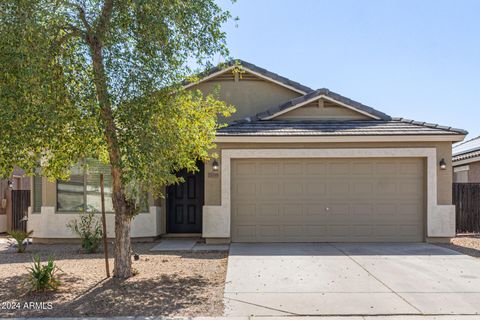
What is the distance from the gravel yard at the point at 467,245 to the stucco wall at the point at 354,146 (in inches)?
46.1

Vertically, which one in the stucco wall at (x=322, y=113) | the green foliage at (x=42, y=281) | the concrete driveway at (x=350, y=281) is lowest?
the concrete driveway at (x=350, y=281)

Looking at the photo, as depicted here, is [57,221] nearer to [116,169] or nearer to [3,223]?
[3,223]

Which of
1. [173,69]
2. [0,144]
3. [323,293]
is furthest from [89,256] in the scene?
[323,293]

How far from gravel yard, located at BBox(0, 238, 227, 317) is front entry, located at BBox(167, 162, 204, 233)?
316 centimetres

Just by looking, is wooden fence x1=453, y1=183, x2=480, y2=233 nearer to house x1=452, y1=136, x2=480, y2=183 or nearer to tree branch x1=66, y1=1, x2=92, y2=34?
house x1=452, y1=136, x2=480, y2=183

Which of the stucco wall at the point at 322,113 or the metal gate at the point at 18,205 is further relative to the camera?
the metal gate at the point at 18,205

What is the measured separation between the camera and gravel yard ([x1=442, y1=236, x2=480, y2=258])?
10362 millimetres

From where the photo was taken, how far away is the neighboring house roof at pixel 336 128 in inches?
449

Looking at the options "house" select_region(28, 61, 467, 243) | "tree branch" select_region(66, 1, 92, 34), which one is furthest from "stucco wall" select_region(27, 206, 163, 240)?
"tree branch" select_region(66, 1, 92, 34)

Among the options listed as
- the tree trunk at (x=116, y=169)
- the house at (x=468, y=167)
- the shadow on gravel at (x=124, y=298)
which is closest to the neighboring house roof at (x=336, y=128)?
the tree trunk at (x=116, y=169)

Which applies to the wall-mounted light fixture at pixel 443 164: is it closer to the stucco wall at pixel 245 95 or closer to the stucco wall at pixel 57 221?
the stucco wall at pixel 245 95

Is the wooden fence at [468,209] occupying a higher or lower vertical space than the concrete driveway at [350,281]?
higher

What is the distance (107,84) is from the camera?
263 inches

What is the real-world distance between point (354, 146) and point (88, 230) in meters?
7.48
